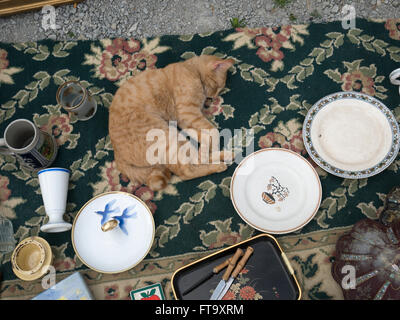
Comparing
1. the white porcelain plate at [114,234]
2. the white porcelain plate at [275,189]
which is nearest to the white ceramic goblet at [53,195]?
the white porcelain plate at [114,234]

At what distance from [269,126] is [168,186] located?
479 millimetres

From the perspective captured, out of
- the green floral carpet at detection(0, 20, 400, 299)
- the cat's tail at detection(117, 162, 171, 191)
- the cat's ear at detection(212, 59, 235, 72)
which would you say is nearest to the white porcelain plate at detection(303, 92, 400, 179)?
the green floral carpet at detection(0, 20, 400, 299)

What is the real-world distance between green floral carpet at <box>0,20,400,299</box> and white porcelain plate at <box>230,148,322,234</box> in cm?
8

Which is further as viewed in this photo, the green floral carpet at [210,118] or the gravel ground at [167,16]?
the gravel ground at [167,16]

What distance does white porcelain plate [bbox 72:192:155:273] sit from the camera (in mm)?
1002

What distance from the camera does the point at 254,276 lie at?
98 cm

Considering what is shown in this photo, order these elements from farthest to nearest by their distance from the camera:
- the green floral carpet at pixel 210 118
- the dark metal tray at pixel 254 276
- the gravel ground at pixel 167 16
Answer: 1. the gravel ground at pixel 167 16
2. the green floral carpet at pixel 210 118
3. the dark metal tray at pixel 254 276

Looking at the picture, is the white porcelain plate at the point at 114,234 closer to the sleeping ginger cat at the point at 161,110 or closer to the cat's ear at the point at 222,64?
the sleeping ginger cat at the point at 161,110

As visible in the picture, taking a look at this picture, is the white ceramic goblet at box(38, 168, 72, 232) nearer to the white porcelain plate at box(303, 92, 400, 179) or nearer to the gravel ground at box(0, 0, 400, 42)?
the gravel ground at box(0, 0, 400, 42)

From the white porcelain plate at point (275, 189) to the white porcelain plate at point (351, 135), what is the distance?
82 millimetres

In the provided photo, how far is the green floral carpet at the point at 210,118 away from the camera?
1071mm

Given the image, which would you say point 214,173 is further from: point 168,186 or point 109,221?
point 109,221

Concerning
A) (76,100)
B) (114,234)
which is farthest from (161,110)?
(114,234)

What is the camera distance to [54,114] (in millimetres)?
1199
